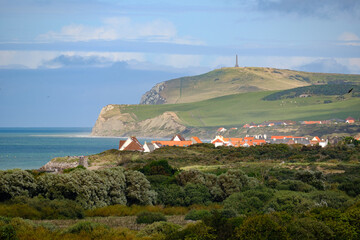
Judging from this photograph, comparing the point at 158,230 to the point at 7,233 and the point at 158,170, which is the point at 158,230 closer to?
the point at 7,233

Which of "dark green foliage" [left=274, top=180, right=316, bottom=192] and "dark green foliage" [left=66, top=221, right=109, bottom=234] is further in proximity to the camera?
"dark green foliage" [left=274, top=180, right=316, bottom=192]

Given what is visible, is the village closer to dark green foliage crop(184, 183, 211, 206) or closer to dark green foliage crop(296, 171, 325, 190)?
dark green foliage crop(296, 171, 325, 190)

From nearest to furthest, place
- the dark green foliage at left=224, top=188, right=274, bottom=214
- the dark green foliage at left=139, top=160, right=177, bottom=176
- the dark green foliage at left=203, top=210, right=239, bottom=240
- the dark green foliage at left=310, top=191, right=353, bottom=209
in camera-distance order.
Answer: the dark green foliage at left=203, top=210, right=239, bottom=240
the dark green foliage at left=310, top=191, right=353, bottom=209
the dark green foliage at left=224, top=188, right=274, bottom=214
the dark green foliage at left=139, top=160, right=177, bottom=176

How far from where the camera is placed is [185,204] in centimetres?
2847

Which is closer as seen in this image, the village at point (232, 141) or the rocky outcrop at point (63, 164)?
the rocky outcrop at point (63, 164)

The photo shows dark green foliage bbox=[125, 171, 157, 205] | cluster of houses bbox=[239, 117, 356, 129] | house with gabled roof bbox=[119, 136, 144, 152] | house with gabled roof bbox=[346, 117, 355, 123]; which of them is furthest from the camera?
cluster of houses bbox=[239, 117, 356, 129]

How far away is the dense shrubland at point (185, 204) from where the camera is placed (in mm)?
16641

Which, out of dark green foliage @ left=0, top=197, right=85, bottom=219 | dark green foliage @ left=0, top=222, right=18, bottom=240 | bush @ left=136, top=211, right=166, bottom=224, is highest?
dark green foliage @ left=0, top=222, right=18, bottom=240

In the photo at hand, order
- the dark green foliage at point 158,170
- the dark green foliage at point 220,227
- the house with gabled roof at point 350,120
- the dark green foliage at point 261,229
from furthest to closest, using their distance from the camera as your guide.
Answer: the house with gabled roof at point 350,120
the dark green foliage at point 158,170
the dark green foliage at point 220,227
the dark green foliage at point 261,229

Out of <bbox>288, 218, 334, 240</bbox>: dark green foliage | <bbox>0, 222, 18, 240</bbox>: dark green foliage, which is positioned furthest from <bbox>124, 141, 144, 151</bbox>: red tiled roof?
<bbox>0, 222, 18, 240</bbox>: dark green foliage

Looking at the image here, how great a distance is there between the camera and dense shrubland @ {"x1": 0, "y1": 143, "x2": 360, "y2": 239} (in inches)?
655

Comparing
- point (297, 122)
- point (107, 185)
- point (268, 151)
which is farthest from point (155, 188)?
point (297, 122)

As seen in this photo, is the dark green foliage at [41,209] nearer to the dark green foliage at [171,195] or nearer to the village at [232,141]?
the dark green foliage at [171,195]

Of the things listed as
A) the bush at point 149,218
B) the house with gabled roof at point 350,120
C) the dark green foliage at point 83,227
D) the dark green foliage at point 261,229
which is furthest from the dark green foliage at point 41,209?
the house with gabled roof at point 350,120
